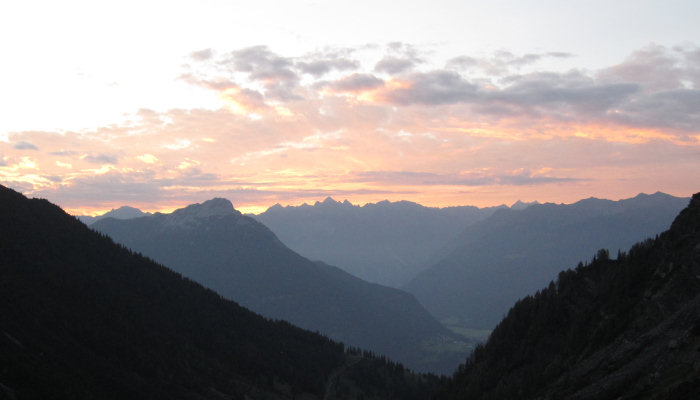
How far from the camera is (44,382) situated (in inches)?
4990

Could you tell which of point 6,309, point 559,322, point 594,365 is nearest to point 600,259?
point 559,322

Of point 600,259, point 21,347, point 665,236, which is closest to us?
point 665,236

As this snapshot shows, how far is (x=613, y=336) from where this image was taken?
113 metres

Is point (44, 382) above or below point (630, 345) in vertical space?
below

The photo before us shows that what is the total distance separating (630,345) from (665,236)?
1816 inches

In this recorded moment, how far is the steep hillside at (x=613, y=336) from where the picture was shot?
255 ft

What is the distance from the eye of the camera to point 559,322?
170500 millimetres

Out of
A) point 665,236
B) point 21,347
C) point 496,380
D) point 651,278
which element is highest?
point 665,236

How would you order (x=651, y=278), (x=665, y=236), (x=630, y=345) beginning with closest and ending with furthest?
(x=630, y=345) → (x=651, y=278) → (x=665, y=236)

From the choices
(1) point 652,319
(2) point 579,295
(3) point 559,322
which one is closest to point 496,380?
(3) point 559,322

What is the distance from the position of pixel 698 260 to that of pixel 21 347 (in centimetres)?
15432

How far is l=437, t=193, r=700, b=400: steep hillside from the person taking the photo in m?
77.8

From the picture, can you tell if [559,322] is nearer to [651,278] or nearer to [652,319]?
[651,278]

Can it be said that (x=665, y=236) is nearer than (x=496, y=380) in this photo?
Yes
